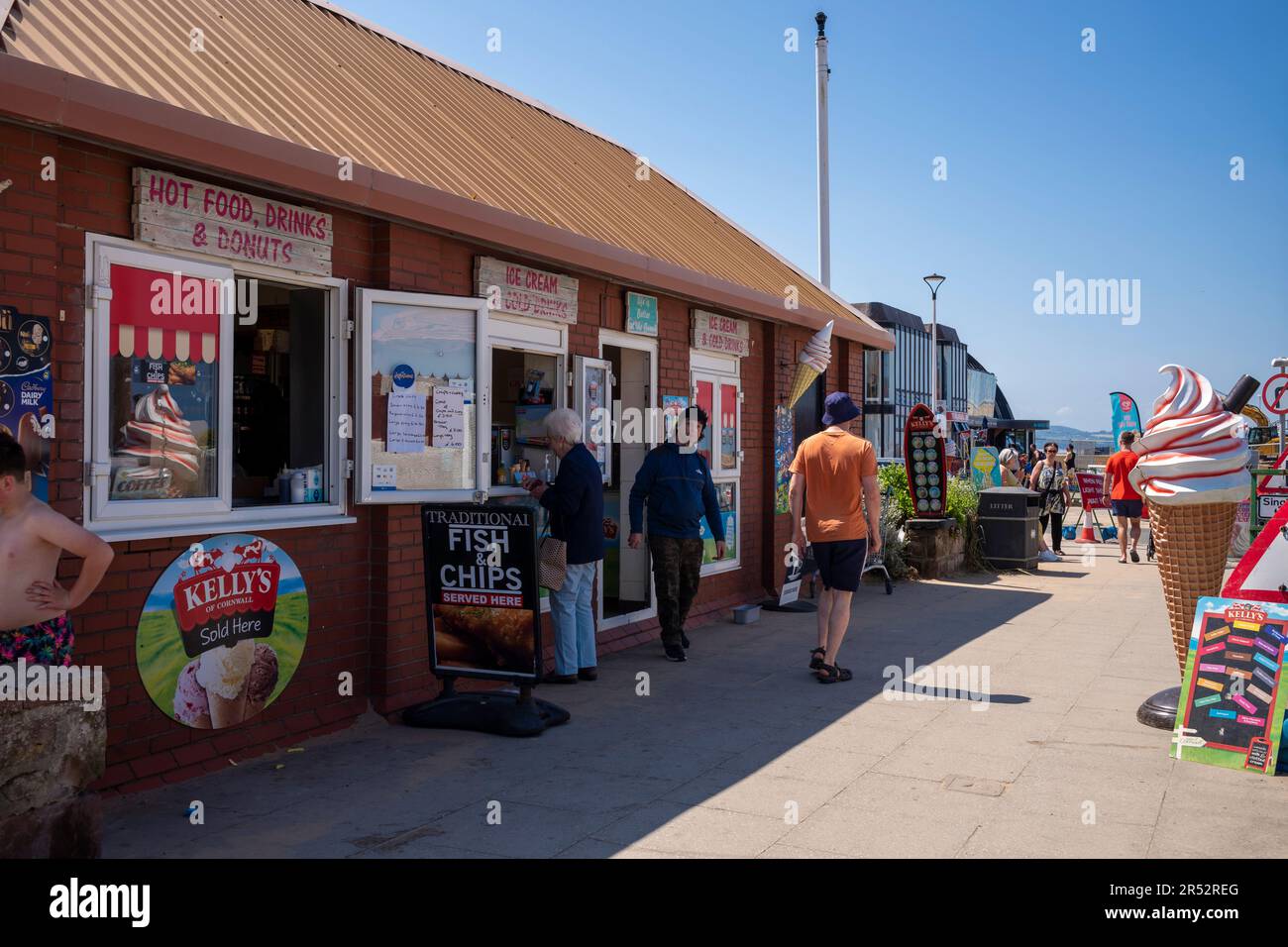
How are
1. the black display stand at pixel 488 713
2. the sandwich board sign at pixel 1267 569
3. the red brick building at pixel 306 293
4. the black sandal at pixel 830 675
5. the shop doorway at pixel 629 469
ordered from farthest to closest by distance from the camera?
the shop doorway at pixel 629 469 → the black sandal at pixel 830 675 → the black display stand at pixel 488 713 → the sandwich board sign at pixel 1267 569 → the red brick building at pixel 306 293

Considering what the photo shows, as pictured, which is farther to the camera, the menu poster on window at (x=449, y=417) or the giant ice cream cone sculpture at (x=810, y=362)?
the giant ice cream cone sculpture at (x=810, y=362)

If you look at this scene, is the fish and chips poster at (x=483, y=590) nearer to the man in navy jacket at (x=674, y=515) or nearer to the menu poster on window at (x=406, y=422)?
the menu poster on window at (x=406, y=422)

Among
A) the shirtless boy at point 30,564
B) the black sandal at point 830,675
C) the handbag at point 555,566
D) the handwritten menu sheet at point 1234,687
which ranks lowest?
the black sandal at point 830,675

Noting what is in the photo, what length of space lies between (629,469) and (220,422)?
15.5 feet

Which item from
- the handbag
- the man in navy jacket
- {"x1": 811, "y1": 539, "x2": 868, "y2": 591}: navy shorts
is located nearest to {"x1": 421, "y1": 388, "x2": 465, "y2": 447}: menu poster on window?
the handbag

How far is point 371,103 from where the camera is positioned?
730 cm

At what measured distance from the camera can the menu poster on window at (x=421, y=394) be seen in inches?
260

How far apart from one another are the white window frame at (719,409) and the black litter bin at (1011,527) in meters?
5.34

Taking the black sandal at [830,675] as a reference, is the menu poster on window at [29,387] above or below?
above

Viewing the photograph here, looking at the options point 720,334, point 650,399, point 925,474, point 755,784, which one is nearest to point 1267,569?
point 755,784

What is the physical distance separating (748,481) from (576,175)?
3.69 m

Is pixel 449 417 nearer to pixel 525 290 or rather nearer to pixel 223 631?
pixel 525 290

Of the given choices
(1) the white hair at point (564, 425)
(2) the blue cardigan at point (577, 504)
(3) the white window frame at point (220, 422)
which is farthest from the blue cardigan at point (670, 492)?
(3) the white window frame at point (220, 422)

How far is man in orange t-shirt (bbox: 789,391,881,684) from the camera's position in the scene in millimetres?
7551
